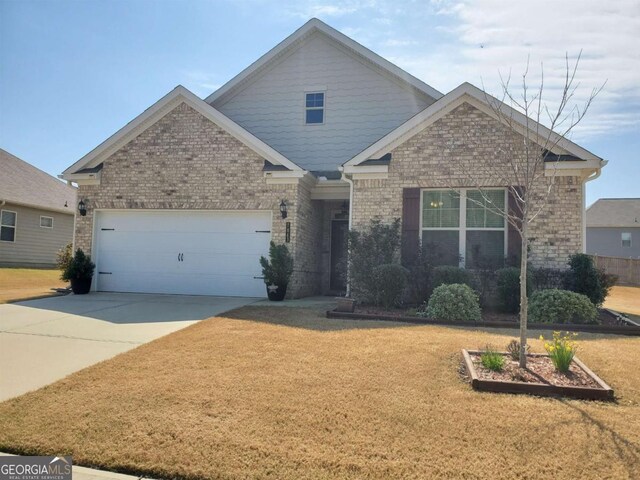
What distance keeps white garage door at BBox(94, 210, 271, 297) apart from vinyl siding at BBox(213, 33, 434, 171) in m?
3.56

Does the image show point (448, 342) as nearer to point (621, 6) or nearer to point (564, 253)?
point (564, 253)

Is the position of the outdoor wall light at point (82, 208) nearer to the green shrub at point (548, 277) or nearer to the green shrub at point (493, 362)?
the green shrub at point (493, 362)

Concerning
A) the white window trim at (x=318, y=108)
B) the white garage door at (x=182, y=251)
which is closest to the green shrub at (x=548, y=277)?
the white garage door at (x=182, y=251)

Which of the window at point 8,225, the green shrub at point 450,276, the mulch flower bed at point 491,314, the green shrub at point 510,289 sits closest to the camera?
the mulch flower bed at point 491,314

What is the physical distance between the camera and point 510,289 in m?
8.91

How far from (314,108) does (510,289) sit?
343 inches

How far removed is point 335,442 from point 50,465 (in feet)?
6.87

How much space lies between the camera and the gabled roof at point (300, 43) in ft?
44.1

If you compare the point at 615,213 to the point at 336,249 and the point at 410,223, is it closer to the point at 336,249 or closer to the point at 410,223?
the point at 336,249

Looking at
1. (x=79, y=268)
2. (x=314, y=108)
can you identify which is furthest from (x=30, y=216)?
(x=314, y=108)

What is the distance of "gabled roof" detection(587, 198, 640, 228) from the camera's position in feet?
111

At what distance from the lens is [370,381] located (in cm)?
446

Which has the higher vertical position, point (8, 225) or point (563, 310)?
point (8, 225)

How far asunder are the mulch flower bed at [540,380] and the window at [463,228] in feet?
17.0
